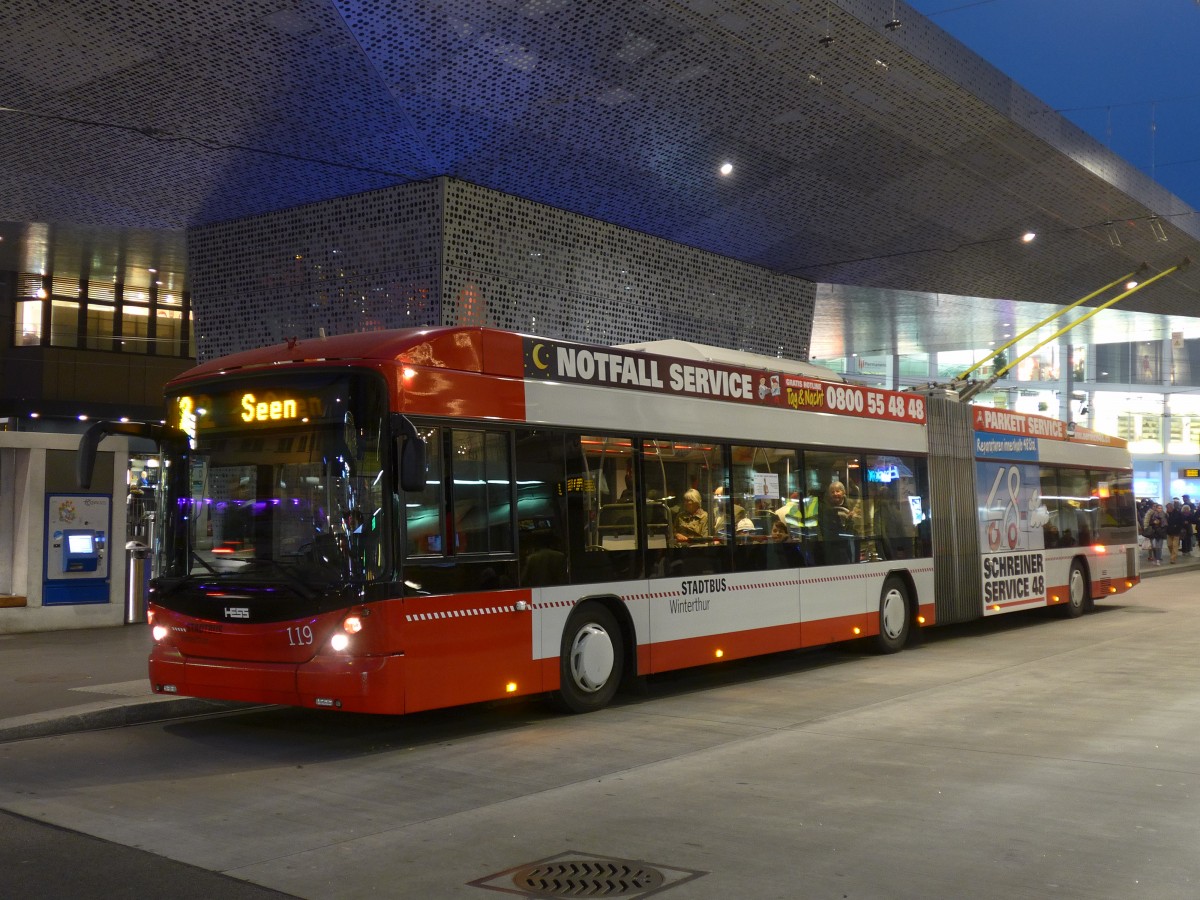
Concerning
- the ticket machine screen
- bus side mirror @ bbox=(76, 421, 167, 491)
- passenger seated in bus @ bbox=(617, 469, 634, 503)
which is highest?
bus side mirror @ bbox=(76, 421, 167, 491)

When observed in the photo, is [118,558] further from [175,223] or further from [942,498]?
[942,498]

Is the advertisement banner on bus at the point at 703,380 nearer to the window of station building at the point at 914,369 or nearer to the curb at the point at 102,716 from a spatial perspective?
the curb at the point at 102,716

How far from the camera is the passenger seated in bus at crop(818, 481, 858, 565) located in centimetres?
1339

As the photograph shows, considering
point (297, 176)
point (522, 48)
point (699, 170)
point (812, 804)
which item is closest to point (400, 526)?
point (812, 804)

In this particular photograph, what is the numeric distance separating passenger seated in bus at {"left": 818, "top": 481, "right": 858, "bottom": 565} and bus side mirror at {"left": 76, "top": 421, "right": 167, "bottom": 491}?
7026 mm

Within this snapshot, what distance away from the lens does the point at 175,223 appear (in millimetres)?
16219

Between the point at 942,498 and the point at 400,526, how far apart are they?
9.37 m

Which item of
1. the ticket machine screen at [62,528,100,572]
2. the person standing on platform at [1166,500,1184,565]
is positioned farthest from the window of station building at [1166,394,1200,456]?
the ticket machine screen at [62,528,100,572]

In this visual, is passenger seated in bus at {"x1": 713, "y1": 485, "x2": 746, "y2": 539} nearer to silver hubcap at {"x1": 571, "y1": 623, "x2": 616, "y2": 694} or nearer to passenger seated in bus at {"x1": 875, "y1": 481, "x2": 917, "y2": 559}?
silver hubcap at {"x1": 571, "y1": 623, "x2": 616, "y2": 694}

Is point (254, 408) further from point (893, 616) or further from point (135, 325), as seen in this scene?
point (135, 325)

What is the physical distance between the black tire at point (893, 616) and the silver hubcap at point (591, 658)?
5086mm

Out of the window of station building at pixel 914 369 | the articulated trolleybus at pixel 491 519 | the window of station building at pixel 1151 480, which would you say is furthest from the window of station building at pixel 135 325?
the window of station building at pixel 1151 480

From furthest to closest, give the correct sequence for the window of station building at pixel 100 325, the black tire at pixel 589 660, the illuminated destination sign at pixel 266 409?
1. the window of station building at pixel 100 325
2. the black tire at pixel 589 660
3. the illuminated destination sign at pixel 266 409

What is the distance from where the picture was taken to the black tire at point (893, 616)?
14492mm
